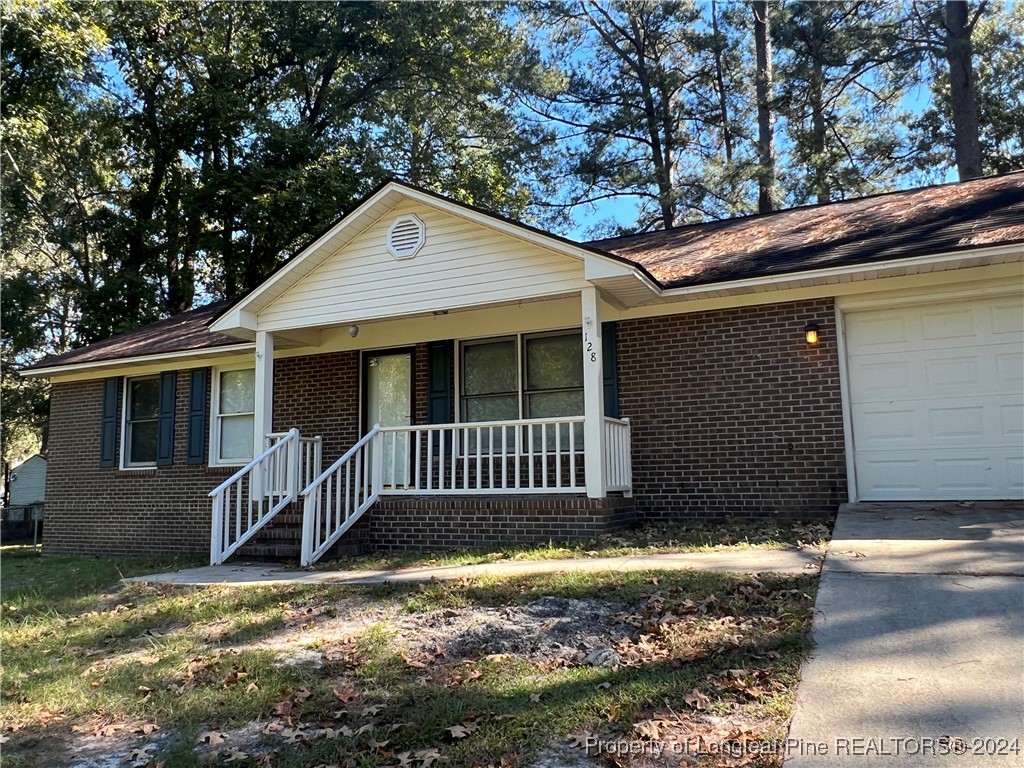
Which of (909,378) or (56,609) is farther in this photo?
(909,378)

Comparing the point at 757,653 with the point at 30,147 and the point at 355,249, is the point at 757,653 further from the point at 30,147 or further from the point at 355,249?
the point at 30,147

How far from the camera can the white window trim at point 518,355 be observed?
31.7 feet

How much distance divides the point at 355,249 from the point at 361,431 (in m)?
2.78

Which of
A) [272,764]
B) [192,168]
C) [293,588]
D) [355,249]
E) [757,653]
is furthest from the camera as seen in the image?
[192,168]

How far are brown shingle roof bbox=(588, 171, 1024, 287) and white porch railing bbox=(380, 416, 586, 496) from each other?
2310 mm

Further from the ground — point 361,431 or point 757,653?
point 361,431

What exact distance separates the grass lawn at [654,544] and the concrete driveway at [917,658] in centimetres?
105

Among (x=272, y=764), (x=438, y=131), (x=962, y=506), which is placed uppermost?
(x=438, y=131)

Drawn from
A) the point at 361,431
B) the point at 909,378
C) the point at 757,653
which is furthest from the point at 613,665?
the point at 361,431

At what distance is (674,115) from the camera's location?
2330 cm

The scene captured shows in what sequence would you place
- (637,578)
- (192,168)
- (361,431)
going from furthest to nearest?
1. (192,168)
2. (361,431)
3. (637,578)

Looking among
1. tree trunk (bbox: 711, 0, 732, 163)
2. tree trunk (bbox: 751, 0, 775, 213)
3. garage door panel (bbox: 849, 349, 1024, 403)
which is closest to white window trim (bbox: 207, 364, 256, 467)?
garage door panel (bbox: 849, 349, 1024, 403)

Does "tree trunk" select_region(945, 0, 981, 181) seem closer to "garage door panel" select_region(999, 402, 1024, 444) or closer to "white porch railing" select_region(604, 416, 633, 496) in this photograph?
"garage door panel" select_region(999, 402, 1024, 444)

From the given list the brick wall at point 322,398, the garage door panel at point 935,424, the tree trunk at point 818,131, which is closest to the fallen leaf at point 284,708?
the garage door panel at point 935,424
